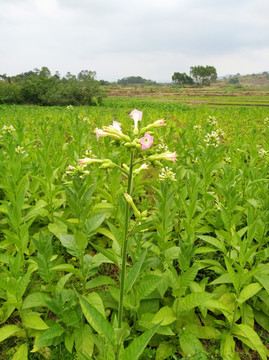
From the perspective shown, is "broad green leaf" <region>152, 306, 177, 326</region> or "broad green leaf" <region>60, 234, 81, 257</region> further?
"broad green leaf" <region>60, 234, 81, 257</region>

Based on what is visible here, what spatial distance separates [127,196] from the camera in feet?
4.06

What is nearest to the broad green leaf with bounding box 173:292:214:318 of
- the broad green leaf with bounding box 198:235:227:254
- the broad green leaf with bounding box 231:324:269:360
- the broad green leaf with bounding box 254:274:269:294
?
the broad green leaf with bounding box 231:324:269:360

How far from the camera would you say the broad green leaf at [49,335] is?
1.82m

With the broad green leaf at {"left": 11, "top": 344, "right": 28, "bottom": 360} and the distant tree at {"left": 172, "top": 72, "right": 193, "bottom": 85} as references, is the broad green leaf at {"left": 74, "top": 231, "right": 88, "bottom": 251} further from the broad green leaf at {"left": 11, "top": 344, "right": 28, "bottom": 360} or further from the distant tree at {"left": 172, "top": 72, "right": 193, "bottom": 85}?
the distant tree at {"left": 172, "top": 72, "right": 193, "bottom": 85}

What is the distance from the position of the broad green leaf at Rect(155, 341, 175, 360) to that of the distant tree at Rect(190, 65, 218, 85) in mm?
112990

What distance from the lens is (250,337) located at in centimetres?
195

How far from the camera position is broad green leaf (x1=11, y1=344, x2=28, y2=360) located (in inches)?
72.8

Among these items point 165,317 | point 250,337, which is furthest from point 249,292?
point 165,317

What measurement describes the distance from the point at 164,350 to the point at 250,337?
0.68m

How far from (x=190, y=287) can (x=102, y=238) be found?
57.2 inches

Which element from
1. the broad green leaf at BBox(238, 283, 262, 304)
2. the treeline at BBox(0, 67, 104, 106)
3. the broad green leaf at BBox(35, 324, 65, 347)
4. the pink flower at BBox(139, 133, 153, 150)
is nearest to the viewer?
the pink flower at BBox(139, 133, 153, 150)

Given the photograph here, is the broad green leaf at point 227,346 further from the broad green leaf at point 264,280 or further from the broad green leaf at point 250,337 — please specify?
the broad green leaf at point 264,280

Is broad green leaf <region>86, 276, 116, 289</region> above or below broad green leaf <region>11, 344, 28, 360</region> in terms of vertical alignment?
above

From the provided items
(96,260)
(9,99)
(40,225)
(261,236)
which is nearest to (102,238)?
(40,225)
